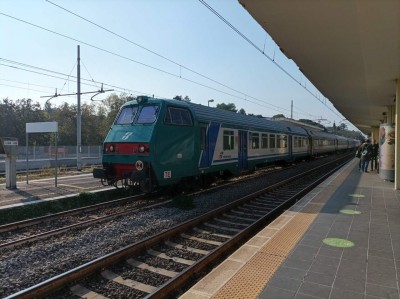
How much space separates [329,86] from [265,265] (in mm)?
12188

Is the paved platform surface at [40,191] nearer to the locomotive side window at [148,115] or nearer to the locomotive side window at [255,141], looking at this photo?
the locomotive side window at [148,115]

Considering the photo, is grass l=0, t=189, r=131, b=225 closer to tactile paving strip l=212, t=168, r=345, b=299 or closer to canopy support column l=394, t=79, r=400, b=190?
tactile paving strip l=212, t=168, r=345, b=299

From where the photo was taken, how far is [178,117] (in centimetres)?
1075

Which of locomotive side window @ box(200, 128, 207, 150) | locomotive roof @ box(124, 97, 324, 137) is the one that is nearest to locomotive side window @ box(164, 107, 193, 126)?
locomotive roof @ box(124, 97, 324, 137)

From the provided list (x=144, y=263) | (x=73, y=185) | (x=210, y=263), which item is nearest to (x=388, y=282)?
(x=210, y=263)

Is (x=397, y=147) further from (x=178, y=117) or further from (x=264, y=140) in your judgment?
(x=178, y=117)

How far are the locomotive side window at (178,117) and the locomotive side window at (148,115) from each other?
356 millimetres

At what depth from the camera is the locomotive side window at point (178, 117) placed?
10.3 metres

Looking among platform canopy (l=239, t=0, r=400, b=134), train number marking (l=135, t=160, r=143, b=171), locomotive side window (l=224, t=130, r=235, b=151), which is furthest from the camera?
locomotive side window (l=224, t=130, r=235, b=151)

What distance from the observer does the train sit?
381 inches

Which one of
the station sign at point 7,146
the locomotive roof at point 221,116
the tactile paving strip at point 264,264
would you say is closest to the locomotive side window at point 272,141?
the locomotive roof at point 221,116

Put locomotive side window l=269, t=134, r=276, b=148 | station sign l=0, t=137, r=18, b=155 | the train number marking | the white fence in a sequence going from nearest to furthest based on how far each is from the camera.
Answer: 1. the train number marking
2. station sign l=0, t=137, r=18, b=155
3. locomotive side window l=269, t=134, r=276, b=148
4. the white fence

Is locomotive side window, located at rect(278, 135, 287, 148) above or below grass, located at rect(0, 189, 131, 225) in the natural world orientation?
above

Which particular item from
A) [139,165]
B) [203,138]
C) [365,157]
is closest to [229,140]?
[203,138]
